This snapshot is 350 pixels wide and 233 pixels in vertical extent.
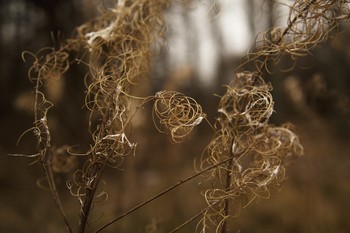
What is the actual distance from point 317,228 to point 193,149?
4.59 metres

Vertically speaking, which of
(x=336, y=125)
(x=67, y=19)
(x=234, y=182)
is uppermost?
(x=234, y=182)

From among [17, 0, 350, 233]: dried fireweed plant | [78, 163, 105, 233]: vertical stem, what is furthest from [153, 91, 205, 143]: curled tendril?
[78, 163, 105, 233]: vertical stem

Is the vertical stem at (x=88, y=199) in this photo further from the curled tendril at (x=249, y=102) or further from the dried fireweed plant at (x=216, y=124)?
the curled tendril at (x=249, y=102)

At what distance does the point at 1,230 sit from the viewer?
3506mm

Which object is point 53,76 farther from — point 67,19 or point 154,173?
point 154,173

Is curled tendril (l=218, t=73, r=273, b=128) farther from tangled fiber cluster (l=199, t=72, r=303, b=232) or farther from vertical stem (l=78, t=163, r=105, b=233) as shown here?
vertical stem (l=78, t=163, r=105, b=233)

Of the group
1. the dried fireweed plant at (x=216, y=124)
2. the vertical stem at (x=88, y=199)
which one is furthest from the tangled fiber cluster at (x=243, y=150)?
the vertical stem at (x=88, y=199)

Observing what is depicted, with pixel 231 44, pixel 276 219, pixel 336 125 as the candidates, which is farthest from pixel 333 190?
pixel 231 44

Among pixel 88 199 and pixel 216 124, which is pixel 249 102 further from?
pixel 88 199

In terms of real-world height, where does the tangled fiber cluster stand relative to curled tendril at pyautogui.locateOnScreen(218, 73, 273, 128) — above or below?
below

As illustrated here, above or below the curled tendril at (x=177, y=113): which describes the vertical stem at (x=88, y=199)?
below

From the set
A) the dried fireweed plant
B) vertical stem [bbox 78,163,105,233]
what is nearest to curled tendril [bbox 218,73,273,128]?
the dried fireweed plant

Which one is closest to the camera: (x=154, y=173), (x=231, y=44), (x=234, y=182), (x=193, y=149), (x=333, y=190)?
(x=234, y=182)

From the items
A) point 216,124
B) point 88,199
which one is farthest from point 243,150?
point 88,199
